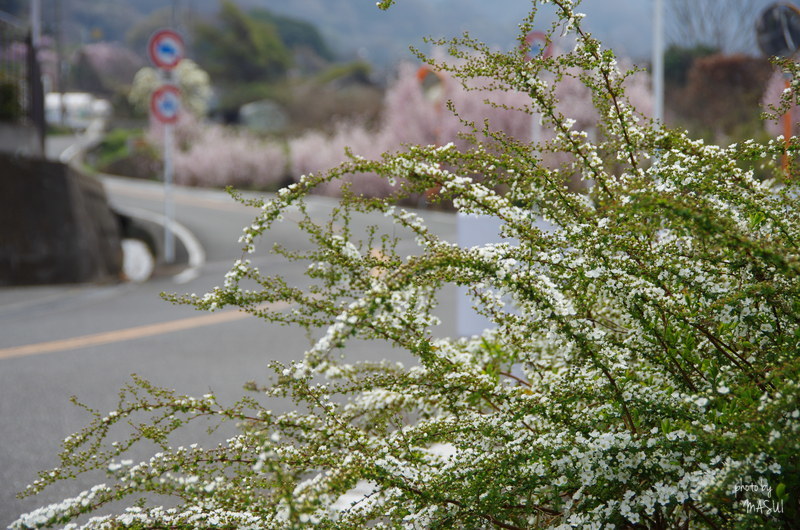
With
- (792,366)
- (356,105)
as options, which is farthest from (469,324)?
(356,105)

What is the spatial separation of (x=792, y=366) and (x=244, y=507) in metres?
1.59

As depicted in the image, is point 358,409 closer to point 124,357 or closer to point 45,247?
point 124,357

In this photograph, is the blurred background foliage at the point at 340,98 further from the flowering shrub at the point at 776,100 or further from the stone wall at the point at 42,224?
the stone wall at the point at 42,224

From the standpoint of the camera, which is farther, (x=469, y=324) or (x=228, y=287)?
(x=469, y=324)

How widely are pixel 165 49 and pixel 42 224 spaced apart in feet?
13.9

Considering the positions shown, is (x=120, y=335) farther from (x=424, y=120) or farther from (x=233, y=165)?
(x=233, y=165)

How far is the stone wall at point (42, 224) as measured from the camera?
9867mm

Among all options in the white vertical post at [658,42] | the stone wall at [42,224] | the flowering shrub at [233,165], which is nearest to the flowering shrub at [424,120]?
the flowering shrub at [233,165]

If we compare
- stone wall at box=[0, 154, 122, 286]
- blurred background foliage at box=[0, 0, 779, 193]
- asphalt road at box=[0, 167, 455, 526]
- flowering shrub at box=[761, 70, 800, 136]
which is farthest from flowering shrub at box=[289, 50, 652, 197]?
asphalt road at box=[0, 167, 455, 526]

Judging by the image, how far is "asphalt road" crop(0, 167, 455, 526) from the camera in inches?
188

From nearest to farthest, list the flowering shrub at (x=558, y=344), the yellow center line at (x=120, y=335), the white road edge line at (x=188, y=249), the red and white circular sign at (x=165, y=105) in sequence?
the flowering shrub at (x=558, y=344)
the yellow center line at (x=120, y=335)
the white road edge line at (x=188, y=249)
the red and white circular sign at (x=165, y=105)

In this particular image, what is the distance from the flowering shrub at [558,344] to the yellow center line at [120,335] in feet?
13.1

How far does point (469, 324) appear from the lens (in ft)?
17.9

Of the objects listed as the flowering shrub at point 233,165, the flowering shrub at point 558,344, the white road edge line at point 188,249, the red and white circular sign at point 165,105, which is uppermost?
the red and white circular sign at point 165,105
